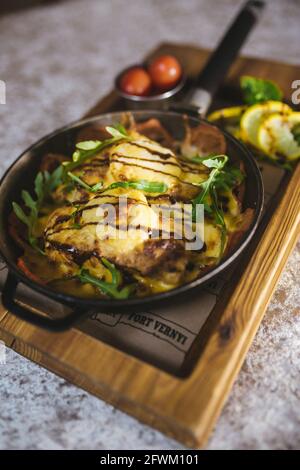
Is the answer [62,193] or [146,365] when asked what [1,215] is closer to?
[62,193]

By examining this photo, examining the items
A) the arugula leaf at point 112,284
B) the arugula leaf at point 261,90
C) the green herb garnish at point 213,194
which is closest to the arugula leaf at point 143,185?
the green herb garnish at point 213,194

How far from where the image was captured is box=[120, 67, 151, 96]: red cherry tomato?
170 cm

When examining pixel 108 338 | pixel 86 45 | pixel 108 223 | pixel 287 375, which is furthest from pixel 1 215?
pixel 86 45

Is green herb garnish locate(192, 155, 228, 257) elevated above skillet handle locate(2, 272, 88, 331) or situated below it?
above

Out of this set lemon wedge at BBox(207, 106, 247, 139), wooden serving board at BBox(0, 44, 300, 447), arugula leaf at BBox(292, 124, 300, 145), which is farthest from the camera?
lemon wedge at BBox(207, 106, 247, 139)

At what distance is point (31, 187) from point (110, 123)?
322 mm

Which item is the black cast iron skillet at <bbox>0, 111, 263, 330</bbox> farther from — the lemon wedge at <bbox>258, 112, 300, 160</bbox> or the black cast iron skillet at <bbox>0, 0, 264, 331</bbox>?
the lemon wedge at <bbox>258, 112, 300, 160</bbox>

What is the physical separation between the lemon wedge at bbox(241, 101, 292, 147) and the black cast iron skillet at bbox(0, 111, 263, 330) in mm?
131

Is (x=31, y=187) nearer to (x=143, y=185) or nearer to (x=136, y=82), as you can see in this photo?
(x=143, y=185)

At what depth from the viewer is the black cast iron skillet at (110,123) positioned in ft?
3.12

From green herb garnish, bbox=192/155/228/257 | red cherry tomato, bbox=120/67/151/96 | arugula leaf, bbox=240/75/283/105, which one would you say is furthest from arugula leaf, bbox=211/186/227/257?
red cherry tomato, bbox=120/67/151/96

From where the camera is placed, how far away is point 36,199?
1.35m

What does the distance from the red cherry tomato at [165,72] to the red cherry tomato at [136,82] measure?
3 cm

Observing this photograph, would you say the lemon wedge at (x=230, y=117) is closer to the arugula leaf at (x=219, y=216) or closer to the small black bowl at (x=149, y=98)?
the small black bowl at (x=149, y=98)
